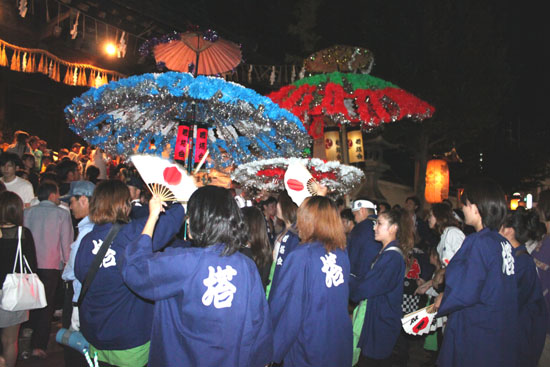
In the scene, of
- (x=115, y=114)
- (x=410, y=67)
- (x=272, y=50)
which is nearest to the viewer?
(x=115, y=114)

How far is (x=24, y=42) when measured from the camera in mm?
11172

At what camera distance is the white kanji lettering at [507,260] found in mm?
3281

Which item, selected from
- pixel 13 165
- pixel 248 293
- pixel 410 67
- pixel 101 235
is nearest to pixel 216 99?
pixel 101 235

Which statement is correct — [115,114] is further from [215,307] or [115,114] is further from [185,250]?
[215,307]

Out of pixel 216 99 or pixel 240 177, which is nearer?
pixel 216 99

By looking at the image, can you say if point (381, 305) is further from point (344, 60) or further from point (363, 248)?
point (344, 60)

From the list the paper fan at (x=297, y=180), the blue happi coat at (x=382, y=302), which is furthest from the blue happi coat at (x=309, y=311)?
the paper fan at (x=297, y=180)

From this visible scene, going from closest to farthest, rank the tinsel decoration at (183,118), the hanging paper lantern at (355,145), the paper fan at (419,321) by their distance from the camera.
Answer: the tinsel decoration at (183,118) < the paper fan at (419,321) < the hanging paper lantern at (355,145)

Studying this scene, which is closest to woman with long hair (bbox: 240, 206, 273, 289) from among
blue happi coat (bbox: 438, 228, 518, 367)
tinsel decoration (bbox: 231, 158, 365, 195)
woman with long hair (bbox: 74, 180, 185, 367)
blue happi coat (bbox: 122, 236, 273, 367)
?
tinsel decoration (bbox: 231, 158, 365, 195)

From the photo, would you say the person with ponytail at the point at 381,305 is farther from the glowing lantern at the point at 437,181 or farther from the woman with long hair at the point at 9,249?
the glowing lantern at the point at 437,181

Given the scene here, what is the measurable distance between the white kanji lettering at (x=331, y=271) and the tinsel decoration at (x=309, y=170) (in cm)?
140

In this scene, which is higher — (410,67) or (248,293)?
(410,67)

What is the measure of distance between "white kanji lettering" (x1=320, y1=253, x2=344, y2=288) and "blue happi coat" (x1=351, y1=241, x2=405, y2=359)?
754 millimetres

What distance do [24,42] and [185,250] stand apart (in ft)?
38.5
